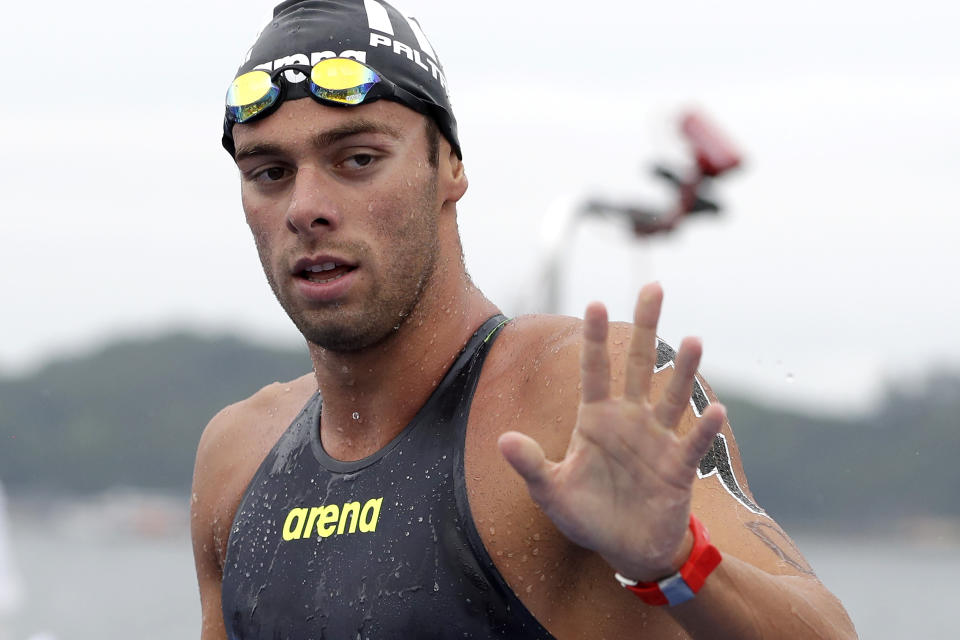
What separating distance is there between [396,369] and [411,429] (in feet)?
0.69

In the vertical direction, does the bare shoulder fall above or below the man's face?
below

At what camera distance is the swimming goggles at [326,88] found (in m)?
3.89

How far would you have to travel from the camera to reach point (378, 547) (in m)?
3.66

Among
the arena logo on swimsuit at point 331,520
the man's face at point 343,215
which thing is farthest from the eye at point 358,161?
the arena logo on swimsuit at point 331,520

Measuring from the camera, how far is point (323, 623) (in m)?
3.68

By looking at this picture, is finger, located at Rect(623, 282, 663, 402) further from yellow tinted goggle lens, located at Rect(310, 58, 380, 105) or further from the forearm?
yellow tinted goggle lens, located at Rect(310, 58, 380, 105)

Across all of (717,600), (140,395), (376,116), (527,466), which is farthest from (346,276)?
(140,395)

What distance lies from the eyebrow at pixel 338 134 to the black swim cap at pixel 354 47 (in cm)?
11

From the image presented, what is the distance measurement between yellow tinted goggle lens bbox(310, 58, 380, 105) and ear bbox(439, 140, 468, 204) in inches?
13.7

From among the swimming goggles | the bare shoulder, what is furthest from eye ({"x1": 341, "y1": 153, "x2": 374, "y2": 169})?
Result: the bare shoulder

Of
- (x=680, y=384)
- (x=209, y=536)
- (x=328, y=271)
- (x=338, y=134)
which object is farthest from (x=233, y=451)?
(x=680, y=384)

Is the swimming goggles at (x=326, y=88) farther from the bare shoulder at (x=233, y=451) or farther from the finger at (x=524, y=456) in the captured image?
the finger at (x=524, y=456)

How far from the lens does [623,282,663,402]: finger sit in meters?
2.79

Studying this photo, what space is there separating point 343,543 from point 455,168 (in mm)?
1248
